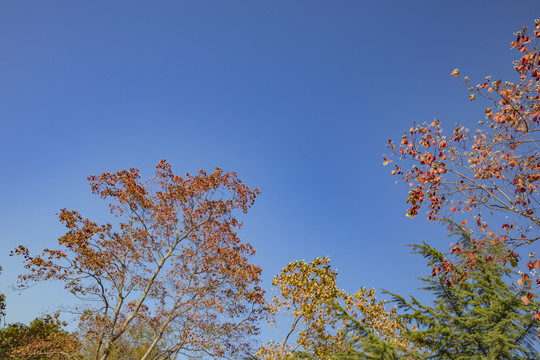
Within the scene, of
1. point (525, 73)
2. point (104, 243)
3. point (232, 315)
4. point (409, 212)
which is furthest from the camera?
point (232, 315)

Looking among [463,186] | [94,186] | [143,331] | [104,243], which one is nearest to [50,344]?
[104,243]

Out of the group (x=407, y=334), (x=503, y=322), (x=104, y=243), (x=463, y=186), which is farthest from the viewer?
(x=104, y=243)

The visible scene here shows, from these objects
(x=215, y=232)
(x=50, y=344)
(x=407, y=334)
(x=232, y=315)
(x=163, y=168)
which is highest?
(x=163, y=168)

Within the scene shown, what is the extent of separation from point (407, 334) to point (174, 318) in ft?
30.2

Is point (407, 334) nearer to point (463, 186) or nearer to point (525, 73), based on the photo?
point (463, 186)

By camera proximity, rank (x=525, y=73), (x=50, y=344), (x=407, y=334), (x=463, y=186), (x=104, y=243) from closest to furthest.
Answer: (x=525, y=73) < (x=463, y=186) < (x=407, y=334) < (x=50, y=344) < (x=104, y=243)

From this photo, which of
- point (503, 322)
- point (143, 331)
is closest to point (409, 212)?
point (503, 322)

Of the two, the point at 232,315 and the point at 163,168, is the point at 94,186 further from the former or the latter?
the point at 232,315

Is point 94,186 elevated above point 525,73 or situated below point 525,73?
above

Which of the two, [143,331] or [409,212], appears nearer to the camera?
[409,212]

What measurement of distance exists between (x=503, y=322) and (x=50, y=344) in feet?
47.1

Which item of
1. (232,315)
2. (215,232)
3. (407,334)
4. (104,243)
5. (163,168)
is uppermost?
(163,168)

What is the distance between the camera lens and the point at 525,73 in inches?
187

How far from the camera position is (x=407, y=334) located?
7.73m
